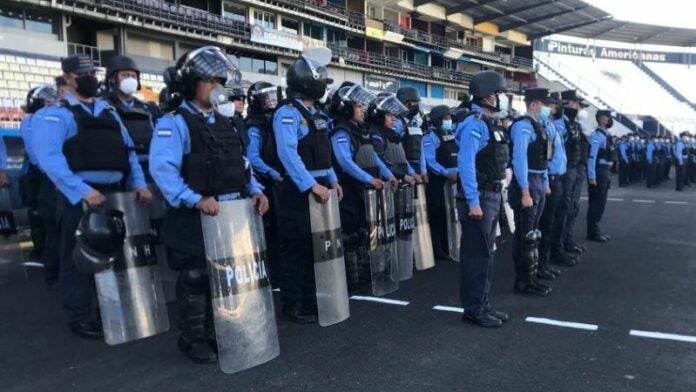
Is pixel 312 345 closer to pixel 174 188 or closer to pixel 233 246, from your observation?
pixel 233 246

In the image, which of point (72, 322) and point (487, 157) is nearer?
point (72, 322)

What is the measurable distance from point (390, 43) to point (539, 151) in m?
37.3

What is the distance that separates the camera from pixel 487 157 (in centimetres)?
429

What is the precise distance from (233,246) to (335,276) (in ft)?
3.54

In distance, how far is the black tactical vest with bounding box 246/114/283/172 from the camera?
520 centimetres

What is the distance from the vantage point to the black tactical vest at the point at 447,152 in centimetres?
689

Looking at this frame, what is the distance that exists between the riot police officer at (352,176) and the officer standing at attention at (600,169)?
4261mm

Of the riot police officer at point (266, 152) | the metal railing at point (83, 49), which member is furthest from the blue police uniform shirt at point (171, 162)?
the metal railing at point (83, 49)

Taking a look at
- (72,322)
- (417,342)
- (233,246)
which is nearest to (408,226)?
(417,342)

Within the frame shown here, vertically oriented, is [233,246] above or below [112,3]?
below

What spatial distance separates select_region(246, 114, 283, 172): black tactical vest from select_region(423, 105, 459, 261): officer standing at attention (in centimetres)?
237

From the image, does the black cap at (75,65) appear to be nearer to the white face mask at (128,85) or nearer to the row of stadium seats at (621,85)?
the white face mask at (128,85)

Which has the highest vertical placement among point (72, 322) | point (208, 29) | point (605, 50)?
point (605, 50)

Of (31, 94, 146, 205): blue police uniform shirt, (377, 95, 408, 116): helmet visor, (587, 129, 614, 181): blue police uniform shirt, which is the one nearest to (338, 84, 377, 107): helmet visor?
(377, 95, 408, 116): helmet visor
